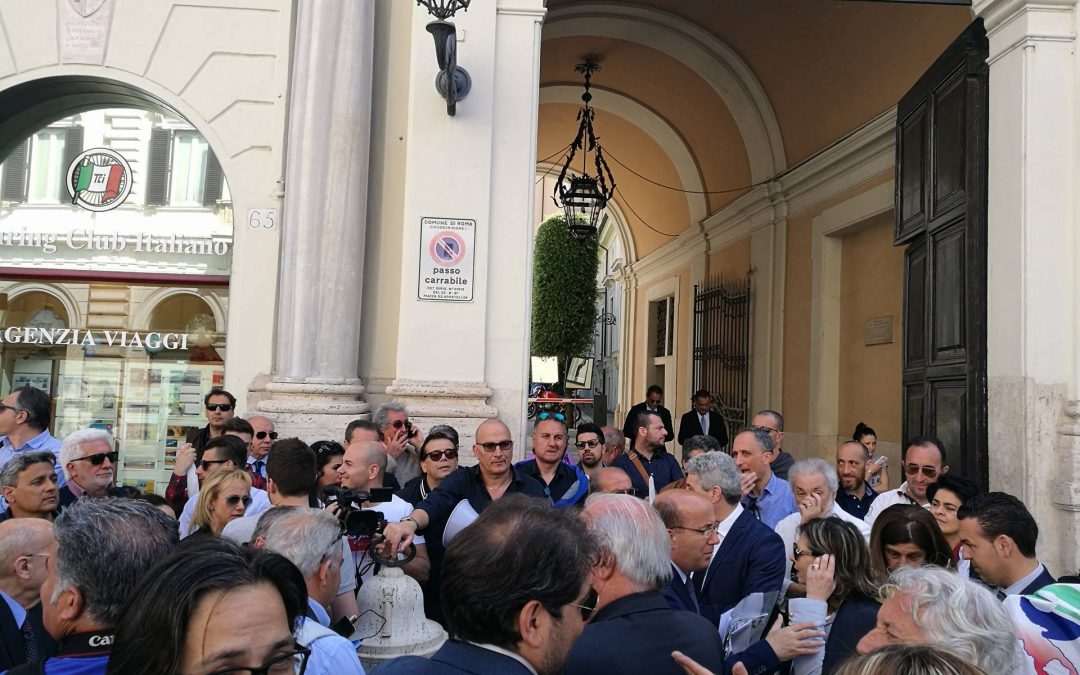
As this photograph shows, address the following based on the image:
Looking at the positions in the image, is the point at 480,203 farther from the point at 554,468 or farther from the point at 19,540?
the point at 19,540

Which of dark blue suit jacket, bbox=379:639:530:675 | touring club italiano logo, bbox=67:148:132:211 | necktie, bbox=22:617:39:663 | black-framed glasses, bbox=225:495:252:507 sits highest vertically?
touring club italiano logo, bbox=67:148:132:211

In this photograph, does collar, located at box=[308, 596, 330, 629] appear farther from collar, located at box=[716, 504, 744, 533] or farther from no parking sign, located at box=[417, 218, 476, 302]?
no parking sign, located at box=[417, 218, 476, 302]

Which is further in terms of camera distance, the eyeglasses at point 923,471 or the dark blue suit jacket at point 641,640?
the eyeglasses at point 923,471

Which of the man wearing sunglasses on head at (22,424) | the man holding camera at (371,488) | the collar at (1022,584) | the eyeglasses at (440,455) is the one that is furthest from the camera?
the man wearing sunglasses on head at (22,424)

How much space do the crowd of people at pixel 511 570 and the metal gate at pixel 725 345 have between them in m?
9.24

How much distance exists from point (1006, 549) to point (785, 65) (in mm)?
10740

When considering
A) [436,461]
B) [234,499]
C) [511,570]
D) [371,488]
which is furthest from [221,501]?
[511,570]

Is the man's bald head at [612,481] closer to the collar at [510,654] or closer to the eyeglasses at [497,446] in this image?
the eyeglasses at [497,446]

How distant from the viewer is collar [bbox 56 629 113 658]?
1.98 metres

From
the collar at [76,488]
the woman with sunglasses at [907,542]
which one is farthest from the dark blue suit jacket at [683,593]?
the collar at [76,488]

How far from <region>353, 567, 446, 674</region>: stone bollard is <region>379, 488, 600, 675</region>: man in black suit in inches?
38.8

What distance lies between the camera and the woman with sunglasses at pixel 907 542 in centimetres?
355

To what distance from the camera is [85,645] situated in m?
1.99

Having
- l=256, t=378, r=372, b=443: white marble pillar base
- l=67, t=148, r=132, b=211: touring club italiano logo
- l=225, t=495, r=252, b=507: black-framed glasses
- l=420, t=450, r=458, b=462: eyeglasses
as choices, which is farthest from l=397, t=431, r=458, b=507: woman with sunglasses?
l=67, t=148, r=132, b=211: touring club italiano logo
